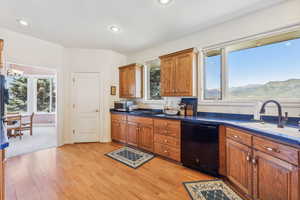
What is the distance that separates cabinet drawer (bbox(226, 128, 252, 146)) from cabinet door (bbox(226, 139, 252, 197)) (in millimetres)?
53

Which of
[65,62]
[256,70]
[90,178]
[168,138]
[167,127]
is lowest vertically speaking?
[90,178]

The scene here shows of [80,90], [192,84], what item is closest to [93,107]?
[80,90]

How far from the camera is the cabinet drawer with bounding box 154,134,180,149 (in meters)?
2.66

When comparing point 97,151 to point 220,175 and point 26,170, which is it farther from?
point 220,175

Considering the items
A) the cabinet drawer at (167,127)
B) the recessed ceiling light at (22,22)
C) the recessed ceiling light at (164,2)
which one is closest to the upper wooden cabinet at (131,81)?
the cabinet drawer at (167,127)

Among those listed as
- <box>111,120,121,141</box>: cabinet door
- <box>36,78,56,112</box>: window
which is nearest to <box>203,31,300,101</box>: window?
<box>111,120,121,141</box>: cabinet door

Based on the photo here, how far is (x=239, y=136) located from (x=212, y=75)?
1419 mm

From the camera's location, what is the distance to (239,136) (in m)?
1.85

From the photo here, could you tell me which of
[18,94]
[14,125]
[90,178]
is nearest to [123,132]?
[90,178]

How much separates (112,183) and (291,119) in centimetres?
270

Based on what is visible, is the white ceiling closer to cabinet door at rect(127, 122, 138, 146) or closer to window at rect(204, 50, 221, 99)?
window at rect(204, 50, 221, 99)

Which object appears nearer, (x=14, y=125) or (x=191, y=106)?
(x=191, y=106)

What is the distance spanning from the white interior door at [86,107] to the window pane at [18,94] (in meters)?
4.01

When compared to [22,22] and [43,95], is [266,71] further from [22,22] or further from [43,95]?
[43,95]
